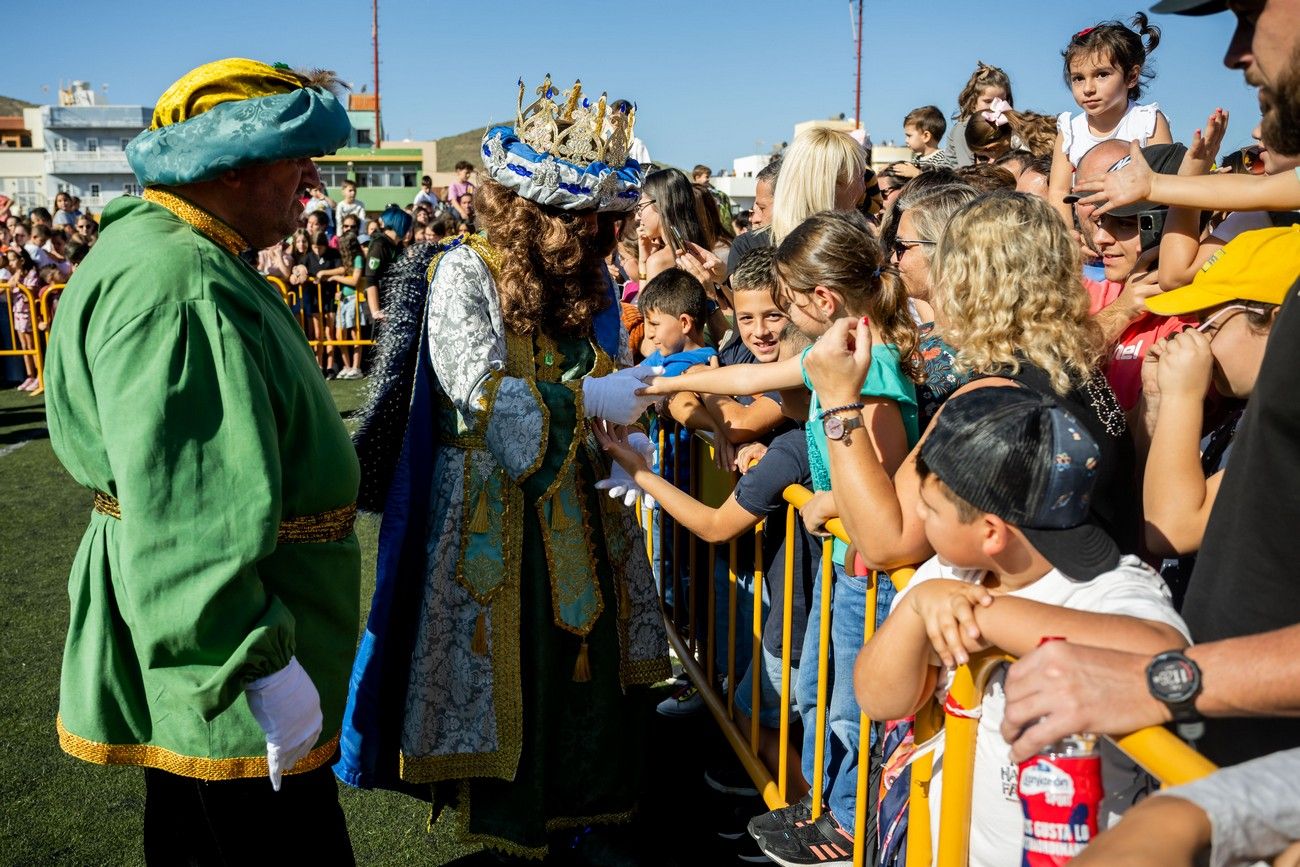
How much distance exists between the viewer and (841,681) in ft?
9.07

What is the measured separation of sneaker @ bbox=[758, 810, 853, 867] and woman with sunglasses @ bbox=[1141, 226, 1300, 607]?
45.7 inches

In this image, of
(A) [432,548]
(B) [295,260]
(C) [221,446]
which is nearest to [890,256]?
(A) [432,548]

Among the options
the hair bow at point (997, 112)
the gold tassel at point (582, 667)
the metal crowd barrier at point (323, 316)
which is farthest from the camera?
A: the metal crowd barrier at point (323, 316)

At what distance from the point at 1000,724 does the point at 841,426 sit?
76cm

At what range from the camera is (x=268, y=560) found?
227 centimetres

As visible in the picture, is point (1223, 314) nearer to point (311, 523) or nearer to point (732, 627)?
point (732, 627)

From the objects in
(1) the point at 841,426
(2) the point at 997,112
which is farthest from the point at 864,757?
(2) the point at 997,112

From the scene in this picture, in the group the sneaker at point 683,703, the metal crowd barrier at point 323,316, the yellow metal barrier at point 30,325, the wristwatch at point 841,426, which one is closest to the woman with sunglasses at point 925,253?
the wristwatch at point 841,426

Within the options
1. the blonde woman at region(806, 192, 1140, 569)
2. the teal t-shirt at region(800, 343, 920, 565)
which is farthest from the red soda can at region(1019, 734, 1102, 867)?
the teal t-shirt at region(800, 343, 920, 565)

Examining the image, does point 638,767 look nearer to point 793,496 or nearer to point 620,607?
point 620,607

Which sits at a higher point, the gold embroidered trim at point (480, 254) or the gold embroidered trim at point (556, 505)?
the gold embroidered trim at point (480, 254)

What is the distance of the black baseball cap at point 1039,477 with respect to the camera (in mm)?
1671

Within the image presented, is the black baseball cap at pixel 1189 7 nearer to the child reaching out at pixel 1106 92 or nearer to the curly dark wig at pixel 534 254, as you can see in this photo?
the curly dark wig at pixel 534 254

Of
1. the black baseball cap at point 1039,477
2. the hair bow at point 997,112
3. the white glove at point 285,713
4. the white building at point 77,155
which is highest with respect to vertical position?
the white building at point 77,155
